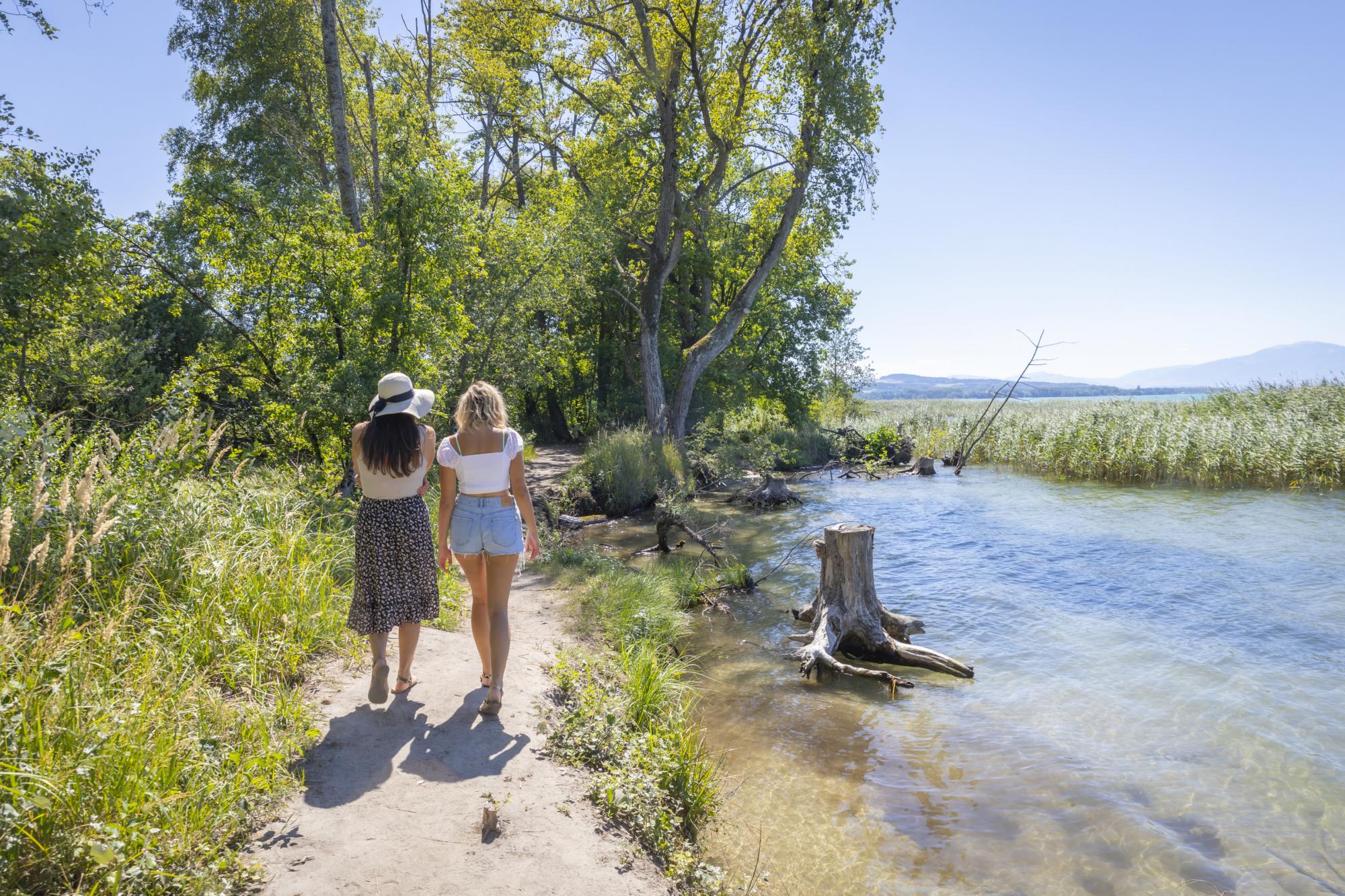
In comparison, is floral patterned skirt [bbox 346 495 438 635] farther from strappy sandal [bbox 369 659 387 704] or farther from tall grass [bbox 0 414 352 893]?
tall grass [bbox 0 414 352 893]

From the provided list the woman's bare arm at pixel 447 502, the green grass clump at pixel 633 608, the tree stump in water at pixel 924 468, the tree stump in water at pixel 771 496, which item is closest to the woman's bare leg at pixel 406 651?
the woman's bare arm at pixel 447 502

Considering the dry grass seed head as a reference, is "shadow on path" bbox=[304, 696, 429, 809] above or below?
below

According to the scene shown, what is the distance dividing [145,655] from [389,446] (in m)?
1.70

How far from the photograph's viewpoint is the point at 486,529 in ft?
15.0

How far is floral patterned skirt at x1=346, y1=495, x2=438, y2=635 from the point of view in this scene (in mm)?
4594

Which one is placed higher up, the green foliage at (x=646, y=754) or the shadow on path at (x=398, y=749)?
the shadow on path at (x=398, y=749)

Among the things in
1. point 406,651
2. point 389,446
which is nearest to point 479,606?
point 406,651

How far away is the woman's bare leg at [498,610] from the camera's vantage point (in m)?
4.63

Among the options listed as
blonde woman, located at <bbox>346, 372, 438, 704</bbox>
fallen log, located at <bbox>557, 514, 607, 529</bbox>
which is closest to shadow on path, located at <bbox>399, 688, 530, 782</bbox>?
blonde woman, located at <bbox>346, 372, 438, 704</bbox>

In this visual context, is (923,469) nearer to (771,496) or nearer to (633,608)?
(771,496)

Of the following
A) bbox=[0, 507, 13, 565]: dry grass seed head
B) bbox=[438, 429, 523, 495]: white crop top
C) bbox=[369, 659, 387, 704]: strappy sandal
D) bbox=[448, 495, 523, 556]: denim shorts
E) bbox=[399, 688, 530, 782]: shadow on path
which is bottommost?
bbox=[399, 688, 530, 782]: shadow on path

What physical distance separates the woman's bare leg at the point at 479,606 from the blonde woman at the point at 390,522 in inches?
10.1

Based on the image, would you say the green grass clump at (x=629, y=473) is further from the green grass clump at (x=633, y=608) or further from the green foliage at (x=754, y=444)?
the green grass clump at (x=633, y=608)

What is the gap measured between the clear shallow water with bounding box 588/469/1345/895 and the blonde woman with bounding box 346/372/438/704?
249cm
